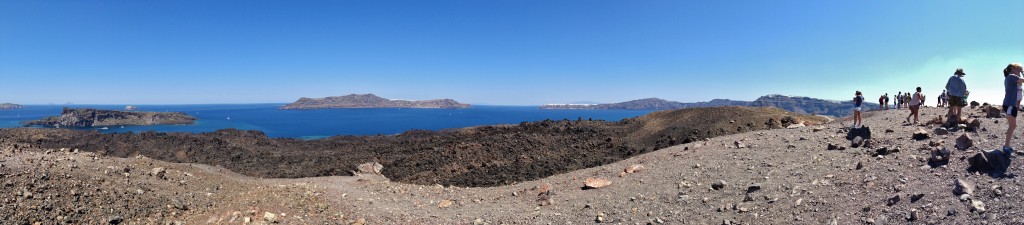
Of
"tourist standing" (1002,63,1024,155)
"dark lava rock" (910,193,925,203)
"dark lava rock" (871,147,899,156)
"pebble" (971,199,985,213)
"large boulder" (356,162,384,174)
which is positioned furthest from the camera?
"large boulder" (356,162,384,174)

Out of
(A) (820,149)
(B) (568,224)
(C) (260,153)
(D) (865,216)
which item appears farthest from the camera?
(C) (260,153)

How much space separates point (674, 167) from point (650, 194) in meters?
2.26

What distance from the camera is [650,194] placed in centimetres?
978

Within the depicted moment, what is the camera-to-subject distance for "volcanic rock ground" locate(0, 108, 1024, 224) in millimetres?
6668

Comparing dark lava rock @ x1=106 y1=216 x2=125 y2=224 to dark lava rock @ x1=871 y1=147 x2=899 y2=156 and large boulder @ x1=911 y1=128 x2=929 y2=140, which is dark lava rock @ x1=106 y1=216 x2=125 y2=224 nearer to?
dark lava rock @ x1=871 y1=147 x2=899 y2=156

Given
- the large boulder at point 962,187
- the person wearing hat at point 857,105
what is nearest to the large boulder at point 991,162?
the large boulder at point 962,187

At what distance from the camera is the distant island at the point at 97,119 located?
82.3m

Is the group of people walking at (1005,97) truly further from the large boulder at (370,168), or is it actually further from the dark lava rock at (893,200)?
the large boulder at (370,168)

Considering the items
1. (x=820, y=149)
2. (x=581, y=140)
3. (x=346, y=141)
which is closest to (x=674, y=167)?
(x=820, y=149)

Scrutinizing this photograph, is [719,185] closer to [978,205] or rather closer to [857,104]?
[978,205]

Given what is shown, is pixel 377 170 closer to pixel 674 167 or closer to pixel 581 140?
pixel 581 140

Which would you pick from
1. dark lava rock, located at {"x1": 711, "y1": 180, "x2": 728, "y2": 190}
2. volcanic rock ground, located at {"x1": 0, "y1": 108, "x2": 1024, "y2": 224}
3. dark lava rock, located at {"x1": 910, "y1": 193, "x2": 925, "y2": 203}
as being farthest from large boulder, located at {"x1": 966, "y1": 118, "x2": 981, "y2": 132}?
dark lava rock, located at {"x1": 711, "y1": 180, "x2": 728, "y2": 190}

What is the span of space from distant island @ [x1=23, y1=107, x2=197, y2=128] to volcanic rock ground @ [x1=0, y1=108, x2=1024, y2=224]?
3726 inches

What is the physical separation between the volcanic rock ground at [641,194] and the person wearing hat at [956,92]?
0.54 m
